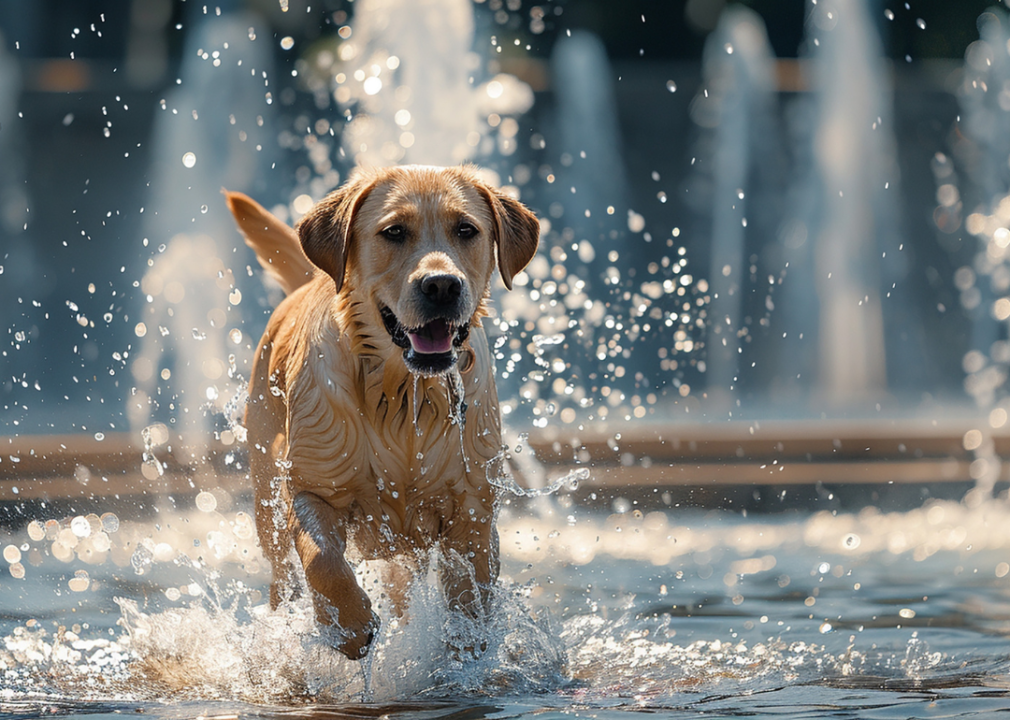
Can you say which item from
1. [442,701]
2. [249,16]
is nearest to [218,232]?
[249,16]

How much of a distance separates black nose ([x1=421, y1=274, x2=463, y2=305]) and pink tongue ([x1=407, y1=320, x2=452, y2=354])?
95 millimetres

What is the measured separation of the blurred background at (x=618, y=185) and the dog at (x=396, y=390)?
33.4 ft

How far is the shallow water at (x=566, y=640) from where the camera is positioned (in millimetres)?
3395

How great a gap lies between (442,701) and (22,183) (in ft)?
65.5

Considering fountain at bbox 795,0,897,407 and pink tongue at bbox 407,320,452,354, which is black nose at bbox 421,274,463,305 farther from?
fountain at bbox 795,0,897,407

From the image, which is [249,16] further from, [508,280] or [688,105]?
[508,280]

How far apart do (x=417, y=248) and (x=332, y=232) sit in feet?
0.99

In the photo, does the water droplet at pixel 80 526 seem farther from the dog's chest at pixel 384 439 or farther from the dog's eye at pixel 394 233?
the dog's eye at pixel 394 233

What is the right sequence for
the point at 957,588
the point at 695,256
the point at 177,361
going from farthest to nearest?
1. the point at 695,256
2. the point at 177,361
3. the point at 957,588

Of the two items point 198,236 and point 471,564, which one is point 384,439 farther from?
point 198,236

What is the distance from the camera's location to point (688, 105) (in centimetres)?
2289

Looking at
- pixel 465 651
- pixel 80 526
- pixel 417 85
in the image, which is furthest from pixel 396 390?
pixel 417 85

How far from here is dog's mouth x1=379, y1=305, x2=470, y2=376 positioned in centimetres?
345

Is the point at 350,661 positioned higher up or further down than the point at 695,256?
further down
